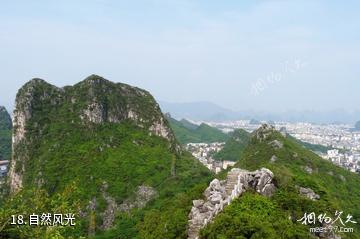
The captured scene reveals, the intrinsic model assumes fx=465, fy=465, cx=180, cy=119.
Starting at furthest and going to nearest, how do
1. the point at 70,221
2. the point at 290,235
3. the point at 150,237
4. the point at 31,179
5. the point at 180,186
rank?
the point at 31,179 → the point at 180,186 → the point at 150,237 → the point at 290,235 → the point at 70,221

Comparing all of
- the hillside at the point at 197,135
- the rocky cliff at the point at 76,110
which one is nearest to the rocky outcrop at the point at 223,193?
the rocky cliff at the point at 76,110

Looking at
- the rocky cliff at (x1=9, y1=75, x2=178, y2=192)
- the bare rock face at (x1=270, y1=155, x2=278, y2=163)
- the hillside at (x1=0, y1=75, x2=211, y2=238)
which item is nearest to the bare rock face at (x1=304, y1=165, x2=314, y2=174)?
the bare rock face at (x1=270, y1=155, x2=278, y2=163)

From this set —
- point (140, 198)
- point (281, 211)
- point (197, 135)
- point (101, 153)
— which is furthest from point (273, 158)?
point (197, 135)

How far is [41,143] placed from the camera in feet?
182

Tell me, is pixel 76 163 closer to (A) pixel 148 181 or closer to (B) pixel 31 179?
(B) pixel 31 179

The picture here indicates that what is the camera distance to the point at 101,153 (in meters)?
53.5

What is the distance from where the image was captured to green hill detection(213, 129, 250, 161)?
101850 millimetres

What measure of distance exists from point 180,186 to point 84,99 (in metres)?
18.7

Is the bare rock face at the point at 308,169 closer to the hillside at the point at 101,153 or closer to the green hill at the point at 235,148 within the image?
the hillside at the point at 101,153

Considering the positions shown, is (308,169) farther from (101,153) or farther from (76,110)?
(76,110)

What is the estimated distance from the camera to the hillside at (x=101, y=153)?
4594cm

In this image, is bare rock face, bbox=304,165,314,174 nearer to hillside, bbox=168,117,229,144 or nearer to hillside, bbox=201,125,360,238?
hillside, bbox=201,125,360,238

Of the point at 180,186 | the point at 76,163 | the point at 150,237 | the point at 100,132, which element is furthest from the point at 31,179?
the point at 150,237

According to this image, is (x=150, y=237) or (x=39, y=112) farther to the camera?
(x=39, y=112)
